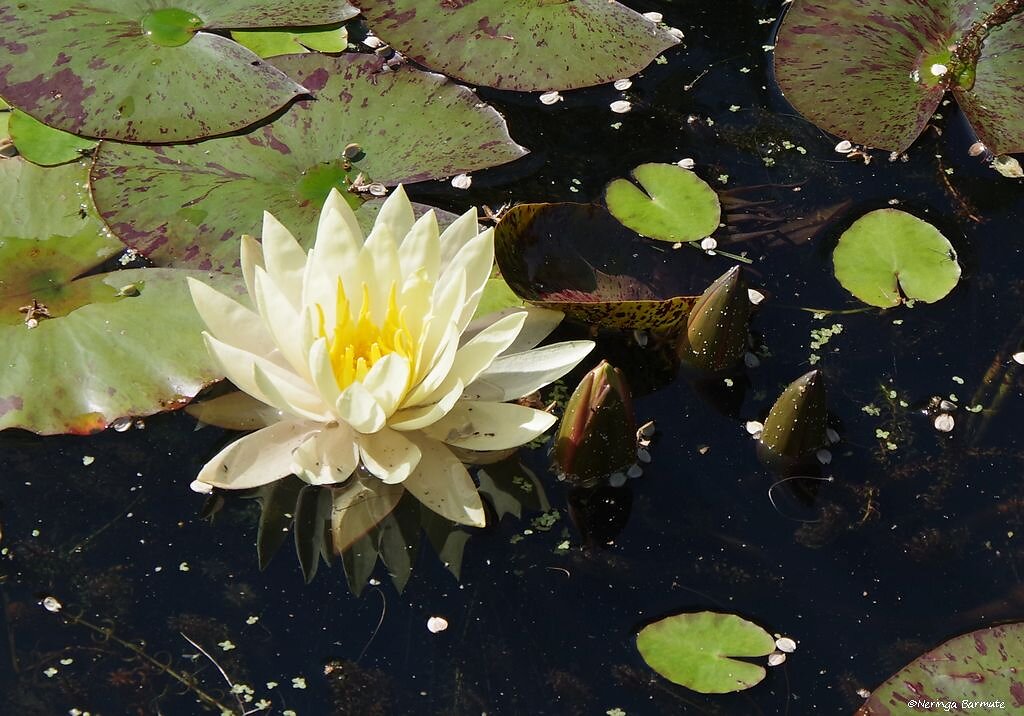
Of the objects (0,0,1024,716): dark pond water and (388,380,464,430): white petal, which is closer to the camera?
(0,0,1024,716): dark pond water

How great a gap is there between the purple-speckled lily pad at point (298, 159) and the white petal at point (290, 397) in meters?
0.74

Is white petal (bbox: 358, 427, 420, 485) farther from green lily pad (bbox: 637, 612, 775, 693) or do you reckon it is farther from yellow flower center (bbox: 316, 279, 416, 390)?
green lily pad (bbox: 637, 612, 775, 693)

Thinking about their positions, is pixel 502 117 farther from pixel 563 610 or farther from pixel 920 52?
pixel 563 610

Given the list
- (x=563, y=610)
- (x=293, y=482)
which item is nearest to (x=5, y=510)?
(x=293, y=482)

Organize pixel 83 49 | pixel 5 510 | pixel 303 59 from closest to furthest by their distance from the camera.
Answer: pixel 5 510 < pixel 83 49 < pixel 303 59

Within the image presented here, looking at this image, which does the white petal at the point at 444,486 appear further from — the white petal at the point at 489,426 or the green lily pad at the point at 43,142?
the green lily pad at the point at 43,142

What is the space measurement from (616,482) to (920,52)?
2455mm

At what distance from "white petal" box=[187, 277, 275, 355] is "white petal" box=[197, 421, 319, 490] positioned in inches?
10.1

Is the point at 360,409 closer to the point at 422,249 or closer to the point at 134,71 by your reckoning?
the point at 422,249

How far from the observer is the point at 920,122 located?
4090 mm

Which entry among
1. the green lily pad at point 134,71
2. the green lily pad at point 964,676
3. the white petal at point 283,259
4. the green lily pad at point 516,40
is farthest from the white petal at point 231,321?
the green lily pad at point 964,676

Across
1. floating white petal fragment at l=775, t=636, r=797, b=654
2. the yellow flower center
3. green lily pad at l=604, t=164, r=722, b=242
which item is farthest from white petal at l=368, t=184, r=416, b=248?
floating white petal fragment at l=775, t=636, r=797, b=654

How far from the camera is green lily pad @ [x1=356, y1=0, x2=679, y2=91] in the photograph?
4.18 m

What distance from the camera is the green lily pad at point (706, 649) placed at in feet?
8.84
